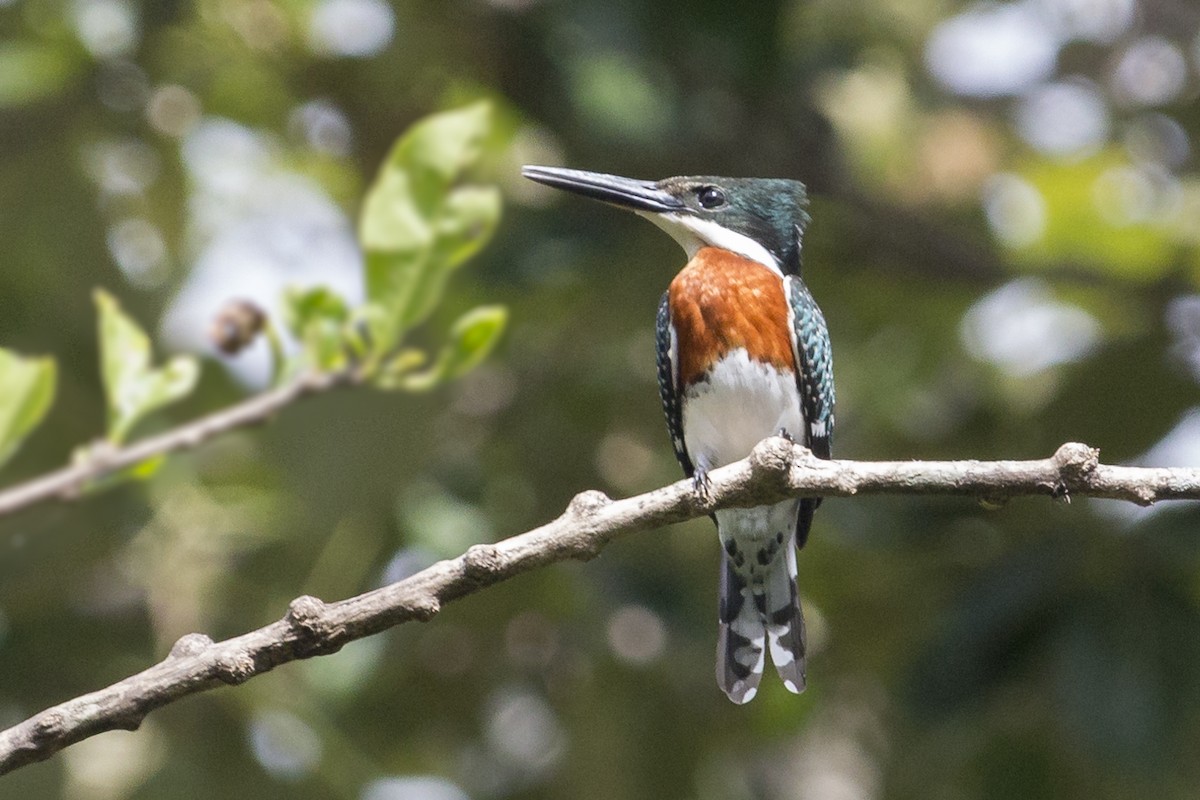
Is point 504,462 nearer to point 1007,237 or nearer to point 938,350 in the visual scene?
point 938,350

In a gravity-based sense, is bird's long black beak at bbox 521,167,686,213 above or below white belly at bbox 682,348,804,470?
above

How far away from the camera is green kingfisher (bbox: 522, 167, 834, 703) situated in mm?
4195

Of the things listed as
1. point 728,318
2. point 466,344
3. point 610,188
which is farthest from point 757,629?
point 466,344

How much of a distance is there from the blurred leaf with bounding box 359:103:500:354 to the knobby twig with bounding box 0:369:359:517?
251 millimetres

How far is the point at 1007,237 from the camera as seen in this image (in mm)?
6754

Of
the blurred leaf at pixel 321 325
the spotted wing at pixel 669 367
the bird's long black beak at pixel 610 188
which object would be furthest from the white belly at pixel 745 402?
the blurred leaf at pixel 321 325

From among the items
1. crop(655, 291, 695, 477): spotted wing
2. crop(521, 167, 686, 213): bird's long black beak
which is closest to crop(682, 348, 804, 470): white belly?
crop(655, 291, 695, 477): spotted wing

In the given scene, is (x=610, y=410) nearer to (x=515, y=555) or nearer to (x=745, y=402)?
(x=745, y=402)

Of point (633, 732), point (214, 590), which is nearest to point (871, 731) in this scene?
point (633, 732)

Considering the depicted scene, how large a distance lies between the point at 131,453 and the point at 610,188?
1.71 metres

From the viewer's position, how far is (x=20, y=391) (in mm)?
3055

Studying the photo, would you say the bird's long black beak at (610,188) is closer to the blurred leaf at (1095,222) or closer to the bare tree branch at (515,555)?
the bare tree branch at (515,555)

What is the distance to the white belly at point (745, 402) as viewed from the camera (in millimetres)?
4195

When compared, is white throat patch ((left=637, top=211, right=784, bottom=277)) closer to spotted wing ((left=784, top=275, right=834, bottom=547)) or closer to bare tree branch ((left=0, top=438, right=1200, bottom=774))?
spotted wing ((left=784, top=275, right=834, bottom=547))
